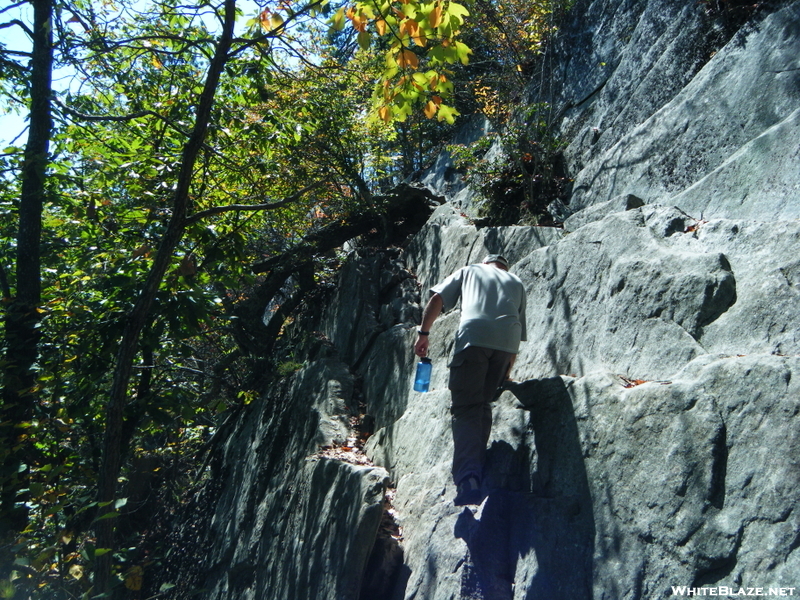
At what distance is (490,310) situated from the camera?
17.0ft

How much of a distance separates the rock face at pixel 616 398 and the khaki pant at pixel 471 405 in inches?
8.1

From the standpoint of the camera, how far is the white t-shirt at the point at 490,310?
5.11 m

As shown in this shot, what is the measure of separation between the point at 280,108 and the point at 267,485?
5.47 meters

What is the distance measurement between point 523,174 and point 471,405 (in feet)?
16.2

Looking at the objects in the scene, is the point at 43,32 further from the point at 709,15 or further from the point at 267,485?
the point at 709,15

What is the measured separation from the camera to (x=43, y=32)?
24.2 ft

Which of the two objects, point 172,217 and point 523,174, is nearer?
point 172,217

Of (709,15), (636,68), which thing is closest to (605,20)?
(636,68)

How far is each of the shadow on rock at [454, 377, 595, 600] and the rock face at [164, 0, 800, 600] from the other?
1 centimetres

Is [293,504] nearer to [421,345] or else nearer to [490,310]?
[421,345]

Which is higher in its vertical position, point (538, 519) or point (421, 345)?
point (421, 345)

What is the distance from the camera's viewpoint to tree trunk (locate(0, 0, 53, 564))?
18.3 ft

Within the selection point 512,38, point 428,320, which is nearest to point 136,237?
point 428,320

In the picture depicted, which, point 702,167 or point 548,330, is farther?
point 702,167
